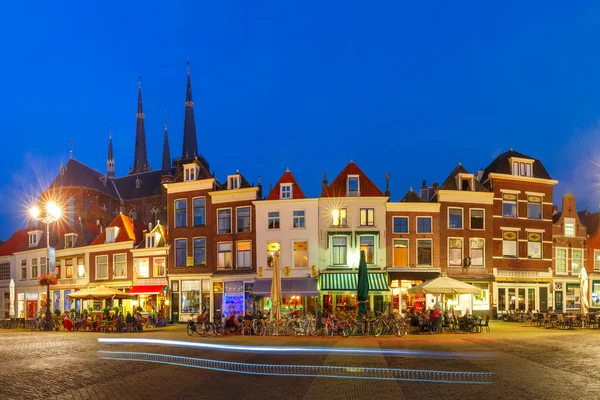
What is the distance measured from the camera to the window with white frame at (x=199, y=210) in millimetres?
44750

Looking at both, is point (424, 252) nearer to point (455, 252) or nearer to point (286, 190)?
point (455, 252)

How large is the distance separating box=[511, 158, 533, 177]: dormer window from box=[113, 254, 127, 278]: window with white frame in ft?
105

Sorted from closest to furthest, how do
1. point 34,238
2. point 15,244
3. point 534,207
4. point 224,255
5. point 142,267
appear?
point 224,255
point 534,207
point 142,267
point 34,238
point 15,244

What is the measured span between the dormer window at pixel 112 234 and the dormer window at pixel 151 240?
4561 mm

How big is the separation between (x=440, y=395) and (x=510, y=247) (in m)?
33.5

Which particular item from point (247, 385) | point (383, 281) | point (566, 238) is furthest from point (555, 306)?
point (247, 385)

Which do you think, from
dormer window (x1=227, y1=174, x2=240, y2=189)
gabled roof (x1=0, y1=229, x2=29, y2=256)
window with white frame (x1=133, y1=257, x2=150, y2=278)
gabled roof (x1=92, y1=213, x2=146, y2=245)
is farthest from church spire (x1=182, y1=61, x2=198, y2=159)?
dormer window (x1=227, y1=174, x2=240, y2=189)

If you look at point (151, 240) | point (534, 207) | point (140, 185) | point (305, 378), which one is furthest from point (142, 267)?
point (140, 185)

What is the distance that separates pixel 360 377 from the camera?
15.0m

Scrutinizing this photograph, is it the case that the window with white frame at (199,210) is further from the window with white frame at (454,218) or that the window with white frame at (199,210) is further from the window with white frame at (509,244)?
the window with white frame at (509,244)

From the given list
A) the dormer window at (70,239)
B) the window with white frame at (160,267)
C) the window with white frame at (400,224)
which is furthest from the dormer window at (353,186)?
the dormer window at (70,239)

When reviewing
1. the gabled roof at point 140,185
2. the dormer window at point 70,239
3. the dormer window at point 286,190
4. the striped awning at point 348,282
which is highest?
the gabled roof at point 140,185

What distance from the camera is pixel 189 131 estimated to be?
115 m

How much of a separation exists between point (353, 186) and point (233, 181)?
9051 millimetres
